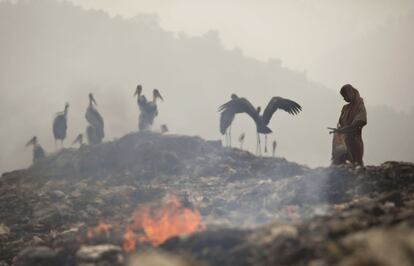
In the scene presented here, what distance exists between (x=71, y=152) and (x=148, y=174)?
14.9 feet

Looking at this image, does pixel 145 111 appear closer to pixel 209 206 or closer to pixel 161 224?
pixel 209 206

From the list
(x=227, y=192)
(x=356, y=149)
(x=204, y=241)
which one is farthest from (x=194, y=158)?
(x=204, y=241)

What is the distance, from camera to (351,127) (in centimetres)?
1238

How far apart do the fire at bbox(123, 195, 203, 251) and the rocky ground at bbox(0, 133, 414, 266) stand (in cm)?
29

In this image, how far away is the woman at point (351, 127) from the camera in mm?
12398

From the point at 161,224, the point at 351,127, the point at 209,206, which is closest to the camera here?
the point at 161,224

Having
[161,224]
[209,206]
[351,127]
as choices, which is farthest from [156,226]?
[351,127]

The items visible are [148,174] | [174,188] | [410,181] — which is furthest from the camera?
[148,174]

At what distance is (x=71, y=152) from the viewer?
23531mm

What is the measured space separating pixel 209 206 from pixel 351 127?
4.29 meters

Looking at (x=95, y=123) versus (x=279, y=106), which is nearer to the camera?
(x=279, y=106)

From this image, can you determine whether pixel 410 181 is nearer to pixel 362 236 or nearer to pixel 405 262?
pixel 362 236

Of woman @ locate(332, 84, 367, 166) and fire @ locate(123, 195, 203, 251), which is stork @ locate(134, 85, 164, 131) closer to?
woman @ locate(332, 84, 367, 166)

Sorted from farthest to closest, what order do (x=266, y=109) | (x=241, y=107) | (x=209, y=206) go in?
1. (x=241, y=107)
2. (x=266, y=109)
3. (x=209, y=206)
